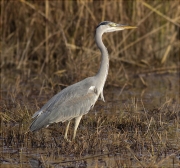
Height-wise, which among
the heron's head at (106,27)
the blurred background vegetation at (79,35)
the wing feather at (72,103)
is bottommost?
the wing feather at (72,103)

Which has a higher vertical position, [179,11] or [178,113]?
[179,11]

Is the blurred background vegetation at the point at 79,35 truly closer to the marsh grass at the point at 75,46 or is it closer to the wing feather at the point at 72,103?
the marsh grass at the point at 75,46

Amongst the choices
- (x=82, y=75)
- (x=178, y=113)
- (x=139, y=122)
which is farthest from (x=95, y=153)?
(x=82, y=75)

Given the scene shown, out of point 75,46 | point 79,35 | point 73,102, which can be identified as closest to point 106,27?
point 73,102

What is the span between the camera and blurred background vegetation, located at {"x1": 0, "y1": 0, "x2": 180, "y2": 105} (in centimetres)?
1088

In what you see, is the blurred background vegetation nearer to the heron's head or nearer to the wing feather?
the heron's head

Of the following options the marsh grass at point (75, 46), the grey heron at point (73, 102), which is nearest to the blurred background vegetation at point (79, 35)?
the marsh grass at point (75, 46)

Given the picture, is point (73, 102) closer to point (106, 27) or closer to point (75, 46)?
point (106, 27)

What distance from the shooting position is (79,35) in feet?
36.8

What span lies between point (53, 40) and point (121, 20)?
1442 millimetres

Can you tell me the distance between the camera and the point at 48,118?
6.19 metres

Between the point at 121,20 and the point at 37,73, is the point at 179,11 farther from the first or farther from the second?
the point at 37,73

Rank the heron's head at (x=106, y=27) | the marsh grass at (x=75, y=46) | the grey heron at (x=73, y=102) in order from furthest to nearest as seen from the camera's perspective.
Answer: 1. the marsh grass at (x=75, y=46)
2. the heron's head at (x=106, y=27)
3. the grey heron at (x=73, y=102)

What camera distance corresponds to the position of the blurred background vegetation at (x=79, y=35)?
10.9 m
